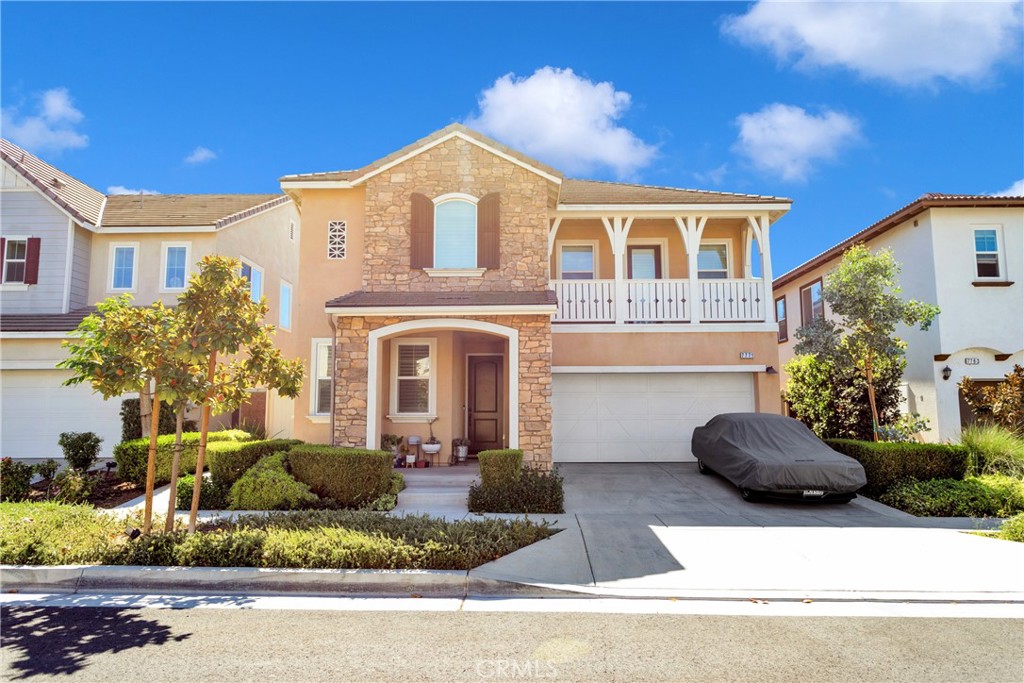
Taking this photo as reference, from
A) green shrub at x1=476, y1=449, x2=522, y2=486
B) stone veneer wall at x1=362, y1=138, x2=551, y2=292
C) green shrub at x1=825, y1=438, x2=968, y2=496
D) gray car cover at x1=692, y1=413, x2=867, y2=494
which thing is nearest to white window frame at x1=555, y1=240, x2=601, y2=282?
stone veneer wall at x1=362, y1=138, x2=551, y2=292

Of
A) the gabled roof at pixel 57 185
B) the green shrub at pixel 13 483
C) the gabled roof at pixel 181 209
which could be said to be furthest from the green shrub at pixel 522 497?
the gabled roof at pixel 57 185

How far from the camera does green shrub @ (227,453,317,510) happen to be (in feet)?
28.1

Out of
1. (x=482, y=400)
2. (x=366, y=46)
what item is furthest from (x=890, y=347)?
(x=366, y=46)

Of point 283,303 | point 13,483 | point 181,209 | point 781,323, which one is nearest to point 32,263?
point 181,209

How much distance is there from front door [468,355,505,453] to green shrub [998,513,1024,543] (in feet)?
29.6

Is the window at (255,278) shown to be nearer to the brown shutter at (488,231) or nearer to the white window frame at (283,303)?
the white window frame at (283,303)

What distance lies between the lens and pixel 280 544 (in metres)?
6.07

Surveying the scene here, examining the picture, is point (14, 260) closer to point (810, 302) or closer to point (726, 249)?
point (726, 249)

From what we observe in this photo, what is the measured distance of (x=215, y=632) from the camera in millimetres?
4520

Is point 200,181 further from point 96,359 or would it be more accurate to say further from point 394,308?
point 96,359

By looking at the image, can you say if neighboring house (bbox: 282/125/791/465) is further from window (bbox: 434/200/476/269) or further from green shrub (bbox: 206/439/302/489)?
green shrub (bbox: 206/439/302/489)

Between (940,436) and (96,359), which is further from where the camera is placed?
(940,436)

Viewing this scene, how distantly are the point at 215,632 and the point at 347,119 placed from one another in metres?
11.8

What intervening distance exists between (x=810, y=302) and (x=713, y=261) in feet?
24.5
